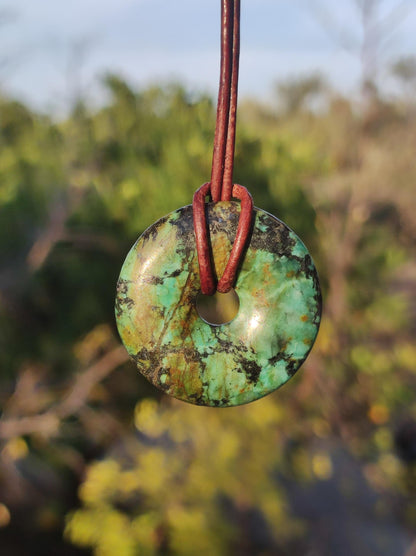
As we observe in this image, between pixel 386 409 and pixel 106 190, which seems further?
pixel 386 409

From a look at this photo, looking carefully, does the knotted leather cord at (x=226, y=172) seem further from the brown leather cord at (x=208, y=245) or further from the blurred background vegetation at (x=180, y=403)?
the blurred background vegetation at (x=180, y=403)

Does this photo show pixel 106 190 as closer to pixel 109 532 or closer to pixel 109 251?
pixel 109 251

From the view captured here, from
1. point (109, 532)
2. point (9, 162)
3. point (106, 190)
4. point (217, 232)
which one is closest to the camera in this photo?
point (217, 232)

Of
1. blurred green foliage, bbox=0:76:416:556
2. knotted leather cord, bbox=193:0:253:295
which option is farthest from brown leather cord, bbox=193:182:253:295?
blurred green foliage, bbox=0:76:416:556

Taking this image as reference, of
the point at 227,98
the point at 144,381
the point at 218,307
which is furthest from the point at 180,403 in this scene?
the point at 227,98

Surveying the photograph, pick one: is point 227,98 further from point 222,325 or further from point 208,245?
point 222,325

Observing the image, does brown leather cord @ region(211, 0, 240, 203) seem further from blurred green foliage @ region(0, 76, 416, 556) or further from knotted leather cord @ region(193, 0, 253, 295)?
blurred green foliage @ region(0, 76, 416, 556)

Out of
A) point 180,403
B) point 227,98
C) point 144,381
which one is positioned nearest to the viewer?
point 227,98

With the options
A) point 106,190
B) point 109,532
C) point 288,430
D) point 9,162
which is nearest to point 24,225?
point 106,190
